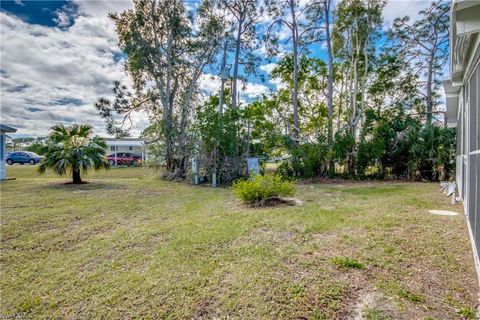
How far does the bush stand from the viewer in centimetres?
577

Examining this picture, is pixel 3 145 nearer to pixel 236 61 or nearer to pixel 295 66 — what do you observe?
pixel 236 61

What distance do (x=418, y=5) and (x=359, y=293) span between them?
14979 millimetres

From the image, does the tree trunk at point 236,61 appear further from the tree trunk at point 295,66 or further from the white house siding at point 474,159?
the white house siding at point 474,159

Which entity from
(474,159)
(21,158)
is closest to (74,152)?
(474,159)

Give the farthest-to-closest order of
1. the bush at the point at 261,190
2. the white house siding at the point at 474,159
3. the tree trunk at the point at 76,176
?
the tree trunk at the point at 76,176 < the bush at the point at 261,190 < the white house siding at the point at 474,159

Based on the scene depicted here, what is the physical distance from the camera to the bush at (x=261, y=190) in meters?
5.77

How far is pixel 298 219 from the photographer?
180 inches

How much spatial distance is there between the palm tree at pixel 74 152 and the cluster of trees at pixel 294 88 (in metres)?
2.10

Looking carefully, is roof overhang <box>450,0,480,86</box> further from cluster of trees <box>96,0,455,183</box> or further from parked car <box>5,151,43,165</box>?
parked car <box>5,151,43,165</box>

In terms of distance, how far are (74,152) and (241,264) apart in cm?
896

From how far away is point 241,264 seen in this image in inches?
112

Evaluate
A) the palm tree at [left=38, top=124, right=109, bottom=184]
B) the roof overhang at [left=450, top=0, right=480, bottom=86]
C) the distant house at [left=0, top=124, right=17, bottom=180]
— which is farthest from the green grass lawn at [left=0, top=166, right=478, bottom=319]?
the distant house at [left=0, top=124, right=17, bottom=180]

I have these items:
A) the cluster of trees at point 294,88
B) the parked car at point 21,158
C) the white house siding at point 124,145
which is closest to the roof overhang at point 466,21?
the cluster of trees at point 294,88

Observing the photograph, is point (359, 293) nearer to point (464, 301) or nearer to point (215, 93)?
point (464, 301)
